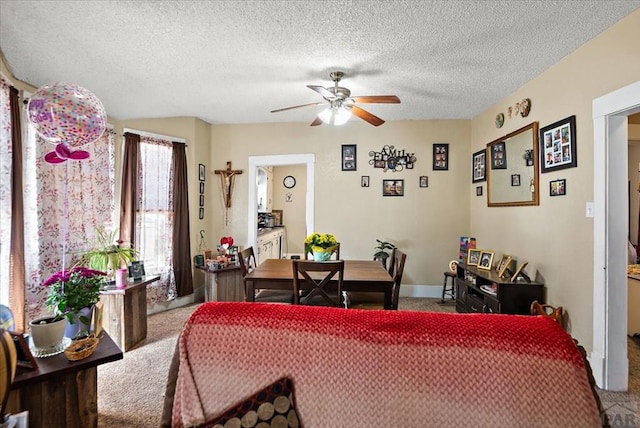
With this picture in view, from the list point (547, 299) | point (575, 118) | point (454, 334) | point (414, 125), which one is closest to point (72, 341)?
point (454, 334)

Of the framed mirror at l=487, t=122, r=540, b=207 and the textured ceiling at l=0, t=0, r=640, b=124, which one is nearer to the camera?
the textured ceiling at l=0, t=0, r=640, b=124

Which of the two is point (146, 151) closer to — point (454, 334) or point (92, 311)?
point (92, 311)

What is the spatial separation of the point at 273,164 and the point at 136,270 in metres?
2.24

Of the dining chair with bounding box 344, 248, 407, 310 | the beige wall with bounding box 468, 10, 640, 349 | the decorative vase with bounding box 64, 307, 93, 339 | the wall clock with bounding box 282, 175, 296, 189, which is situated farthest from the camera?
the wall clock with bounding box 282, 175, 296, 189

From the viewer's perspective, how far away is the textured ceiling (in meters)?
1.80

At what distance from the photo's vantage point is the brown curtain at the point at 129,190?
11.1 ft

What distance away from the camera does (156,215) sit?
3643 mm

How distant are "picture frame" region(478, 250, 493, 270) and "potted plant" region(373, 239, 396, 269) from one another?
43.8 inches

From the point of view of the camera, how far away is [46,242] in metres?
2.74

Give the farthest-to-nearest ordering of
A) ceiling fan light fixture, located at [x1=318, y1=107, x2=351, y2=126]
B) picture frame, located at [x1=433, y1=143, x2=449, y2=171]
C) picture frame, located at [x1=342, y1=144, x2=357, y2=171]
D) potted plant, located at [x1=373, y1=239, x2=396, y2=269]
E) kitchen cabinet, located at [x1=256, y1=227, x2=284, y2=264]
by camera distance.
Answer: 1. kitchen cabinet, located at [x1=256, y1=227, x2=284, y2=264]
2. picture frame, located at [x1=342, y1=144, x2=357, y2=171]
3. picture frame, located at [x1=433, y1=143, x2=449, y2=171]
4. potted plant, located at [x1=373, y1=239, x2=396, y2=269]
5. ceiling fan light fixture, located at [x1=318, y1=107, x2=351, y2=126]

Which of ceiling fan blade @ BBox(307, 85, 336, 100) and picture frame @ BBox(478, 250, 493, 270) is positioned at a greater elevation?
ceiling fan blade @ BBox(307, 85, 336, 100)

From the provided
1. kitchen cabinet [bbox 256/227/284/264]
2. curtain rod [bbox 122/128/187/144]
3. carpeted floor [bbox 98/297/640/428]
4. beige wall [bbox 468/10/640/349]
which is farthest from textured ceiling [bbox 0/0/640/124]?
carpeted floor [bbox 98/297/640/428]

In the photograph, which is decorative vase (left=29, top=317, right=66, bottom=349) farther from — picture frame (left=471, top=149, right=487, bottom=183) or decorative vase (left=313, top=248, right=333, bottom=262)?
picture frame (left=471, top=149, right=487, bottom=183)

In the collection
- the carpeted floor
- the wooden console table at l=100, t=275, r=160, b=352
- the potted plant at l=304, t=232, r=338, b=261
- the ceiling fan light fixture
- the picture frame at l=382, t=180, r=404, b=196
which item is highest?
the ceiling fan light fixture
